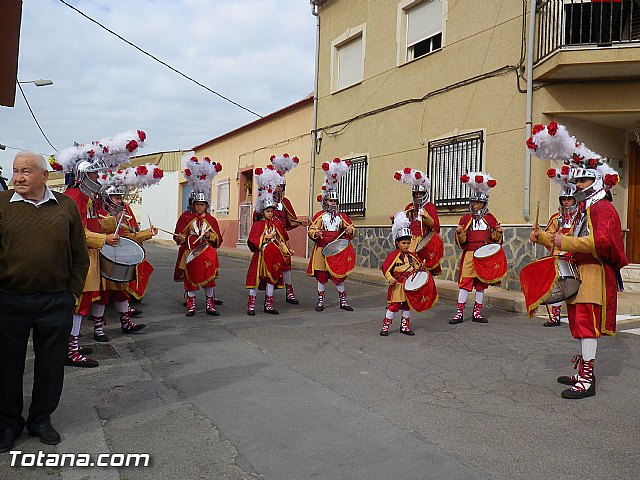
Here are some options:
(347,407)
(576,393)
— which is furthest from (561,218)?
(347,407)

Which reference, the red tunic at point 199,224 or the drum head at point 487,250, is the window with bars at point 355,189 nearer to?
the red tunic at point 199,224

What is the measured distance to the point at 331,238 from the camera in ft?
33.0

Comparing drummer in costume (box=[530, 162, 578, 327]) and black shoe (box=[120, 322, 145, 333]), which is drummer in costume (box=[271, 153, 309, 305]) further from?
drummer in costume (box=[530, 162, 578, 327])

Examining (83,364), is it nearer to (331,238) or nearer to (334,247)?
(334,247)

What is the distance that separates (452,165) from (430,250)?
439 centimetres

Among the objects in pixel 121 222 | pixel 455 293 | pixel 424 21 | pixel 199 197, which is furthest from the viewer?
pixel 424 21

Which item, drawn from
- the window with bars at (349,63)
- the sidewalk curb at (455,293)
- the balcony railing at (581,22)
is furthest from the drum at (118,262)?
the window with bars at (349,63)

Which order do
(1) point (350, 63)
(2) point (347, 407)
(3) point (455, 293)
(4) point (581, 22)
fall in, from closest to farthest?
1. (2) point (347, 407)
2. (4) point (581, 22)
3. (3) point (455, 293)
4. (1) point (350, 63)

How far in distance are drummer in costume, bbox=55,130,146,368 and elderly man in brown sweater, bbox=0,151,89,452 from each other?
1.57m

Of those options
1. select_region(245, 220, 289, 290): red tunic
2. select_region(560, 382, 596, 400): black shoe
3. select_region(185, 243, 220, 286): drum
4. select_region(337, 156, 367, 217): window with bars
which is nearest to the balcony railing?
select_region(245, 220, 289, 290): red tunic

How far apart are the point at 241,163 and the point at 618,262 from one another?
2209 cm

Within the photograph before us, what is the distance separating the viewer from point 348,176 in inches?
696

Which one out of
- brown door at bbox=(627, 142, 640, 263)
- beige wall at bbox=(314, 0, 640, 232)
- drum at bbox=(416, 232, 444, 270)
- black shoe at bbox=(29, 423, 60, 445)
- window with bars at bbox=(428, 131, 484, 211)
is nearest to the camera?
black shoe at bbox=(29, 423, 60, 445)

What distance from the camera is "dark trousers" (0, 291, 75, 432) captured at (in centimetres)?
398
